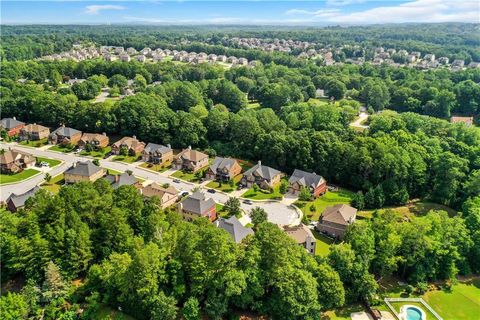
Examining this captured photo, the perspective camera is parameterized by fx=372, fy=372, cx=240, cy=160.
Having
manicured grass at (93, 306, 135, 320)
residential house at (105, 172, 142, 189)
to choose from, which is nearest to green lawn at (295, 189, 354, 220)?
residential house at (105, 172, 142, 189)

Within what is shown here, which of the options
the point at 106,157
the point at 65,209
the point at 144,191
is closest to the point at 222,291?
the point at 65,209

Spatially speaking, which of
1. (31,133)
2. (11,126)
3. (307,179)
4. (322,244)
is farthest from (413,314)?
(11,126)

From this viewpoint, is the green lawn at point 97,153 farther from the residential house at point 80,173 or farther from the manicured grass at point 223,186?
the manicured grass at point 223,186

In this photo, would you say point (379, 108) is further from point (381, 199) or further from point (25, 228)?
point (25, 228)

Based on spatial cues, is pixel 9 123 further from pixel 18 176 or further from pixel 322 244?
pixel 322 244

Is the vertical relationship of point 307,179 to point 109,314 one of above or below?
above

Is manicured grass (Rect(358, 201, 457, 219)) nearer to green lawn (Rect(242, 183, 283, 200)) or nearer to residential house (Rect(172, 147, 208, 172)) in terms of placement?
green lawn (Rect(242, 183, 283, 200))

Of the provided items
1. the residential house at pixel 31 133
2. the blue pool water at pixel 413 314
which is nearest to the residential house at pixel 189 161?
the residential house at pixel 31 133
